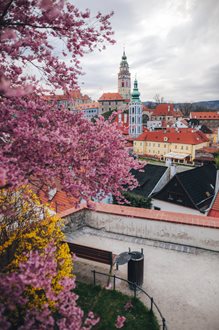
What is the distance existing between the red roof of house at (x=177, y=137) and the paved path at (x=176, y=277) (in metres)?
49.5

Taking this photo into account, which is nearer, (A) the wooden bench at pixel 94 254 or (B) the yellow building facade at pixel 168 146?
(A) the wooden bench at pixel 94 254

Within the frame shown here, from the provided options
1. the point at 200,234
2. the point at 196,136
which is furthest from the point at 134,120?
the point at 200,234

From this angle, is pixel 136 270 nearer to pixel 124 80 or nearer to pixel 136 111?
Result: pixel 136 111

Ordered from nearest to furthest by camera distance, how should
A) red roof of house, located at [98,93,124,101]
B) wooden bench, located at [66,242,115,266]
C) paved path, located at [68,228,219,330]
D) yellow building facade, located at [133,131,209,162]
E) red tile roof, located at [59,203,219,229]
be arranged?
paved path, located at [68,228,219,330], wooden bench, located at [66,242,115,266], red tile roof, located at [59,203,219,229], yellow building facade, located at [133,131,209,162], red roof of house, located at [98,93,124,101]

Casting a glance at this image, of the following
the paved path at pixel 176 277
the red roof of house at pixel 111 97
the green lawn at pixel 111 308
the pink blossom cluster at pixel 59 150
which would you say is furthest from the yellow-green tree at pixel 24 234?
the red roof of house at pixel 111 97

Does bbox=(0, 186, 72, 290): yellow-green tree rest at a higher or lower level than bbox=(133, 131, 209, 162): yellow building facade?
higher

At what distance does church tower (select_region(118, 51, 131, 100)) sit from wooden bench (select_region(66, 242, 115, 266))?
139m

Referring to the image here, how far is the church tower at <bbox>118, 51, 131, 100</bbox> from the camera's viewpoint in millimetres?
140500

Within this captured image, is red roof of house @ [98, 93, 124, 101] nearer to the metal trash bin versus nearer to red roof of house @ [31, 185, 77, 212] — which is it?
red roof of house @ [31, 185, 77, 212]

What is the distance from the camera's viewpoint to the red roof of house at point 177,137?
55188 millimetres

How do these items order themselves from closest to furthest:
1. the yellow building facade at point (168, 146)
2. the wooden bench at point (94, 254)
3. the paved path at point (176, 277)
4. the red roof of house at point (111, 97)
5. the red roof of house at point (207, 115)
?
the paved path at point (176, 277), the wooden bench at point (94, 254), the yellow building facade at point (168, 146), the red roof of house at point (207, 115), the red roof of house at point (111, 97)

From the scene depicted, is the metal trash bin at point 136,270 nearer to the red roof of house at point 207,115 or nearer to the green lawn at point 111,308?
the green lawn at point 111,308

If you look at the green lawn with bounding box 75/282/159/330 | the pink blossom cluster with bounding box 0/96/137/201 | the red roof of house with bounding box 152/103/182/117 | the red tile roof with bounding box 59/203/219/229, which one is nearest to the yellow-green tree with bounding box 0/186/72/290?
the green lawn with bounding box 75/282/159/330

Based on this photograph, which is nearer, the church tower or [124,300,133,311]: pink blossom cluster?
[124,300,133,311]: pink blossom cluster
